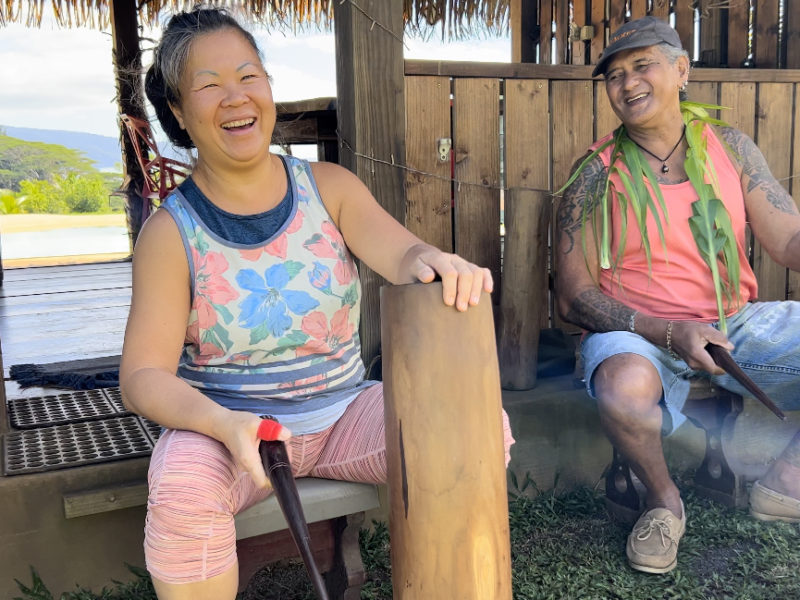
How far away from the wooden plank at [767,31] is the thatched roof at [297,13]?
3.18 metres

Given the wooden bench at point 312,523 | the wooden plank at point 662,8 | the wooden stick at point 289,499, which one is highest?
the wooden plank at point 662,8

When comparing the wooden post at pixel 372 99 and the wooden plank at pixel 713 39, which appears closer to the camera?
the wooden post at pixel 372 99

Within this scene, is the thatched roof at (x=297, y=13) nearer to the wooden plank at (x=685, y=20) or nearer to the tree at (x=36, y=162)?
the wooden plank at (x=685, y=20)

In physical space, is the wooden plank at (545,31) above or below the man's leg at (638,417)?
above

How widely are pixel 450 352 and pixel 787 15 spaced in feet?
10.7

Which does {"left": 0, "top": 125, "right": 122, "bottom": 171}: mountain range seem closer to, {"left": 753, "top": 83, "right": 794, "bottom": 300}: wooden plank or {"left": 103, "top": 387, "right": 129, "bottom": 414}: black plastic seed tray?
{"left": 103, "top": 387, "right": 129, "bottom": 414}: black plastic seed tray

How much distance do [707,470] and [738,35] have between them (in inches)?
85.8

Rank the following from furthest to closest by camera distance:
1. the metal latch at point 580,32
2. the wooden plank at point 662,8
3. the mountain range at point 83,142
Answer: the mountain range at point 83,142
the metal latch at point 580,32
the wooden plank at point 662,8

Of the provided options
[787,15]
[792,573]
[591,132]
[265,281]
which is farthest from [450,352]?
[787,15]

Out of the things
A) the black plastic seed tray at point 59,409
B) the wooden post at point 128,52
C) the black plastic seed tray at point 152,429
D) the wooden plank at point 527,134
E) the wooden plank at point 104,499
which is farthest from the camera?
the wooden post at point 128,52

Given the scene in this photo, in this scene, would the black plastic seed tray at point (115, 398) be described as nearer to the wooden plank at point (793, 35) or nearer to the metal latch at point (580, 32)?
the wooden plank at point (793, 35)

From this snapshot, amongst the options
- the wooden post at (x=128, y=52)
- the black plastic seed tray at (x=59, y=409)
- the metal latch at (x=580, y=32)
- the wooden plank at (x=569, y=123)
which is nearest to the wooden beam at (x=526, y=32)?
the metal latch at (x=580, y=32)

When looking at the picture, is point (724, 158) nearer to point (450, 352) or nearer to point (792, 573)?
point (792, 573)

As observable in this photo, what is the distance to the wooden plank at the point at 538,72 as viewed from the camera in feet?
9.49
